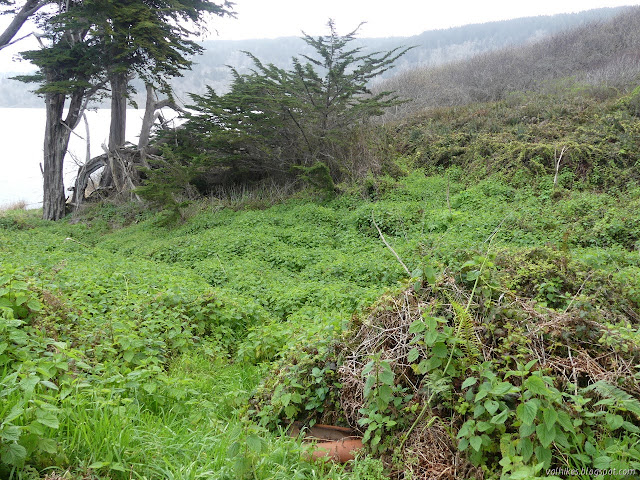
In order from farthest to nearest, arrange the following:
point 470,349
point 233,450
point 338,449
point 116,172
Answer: point 116,172
point 338,449
point 470,349
point 233,450

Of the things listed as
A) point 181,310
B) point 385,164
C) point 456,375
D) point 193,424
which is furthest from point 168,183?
point 456,375

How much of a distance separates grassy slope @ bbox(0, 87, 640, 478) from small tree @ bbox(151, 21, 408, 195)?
2093 mm

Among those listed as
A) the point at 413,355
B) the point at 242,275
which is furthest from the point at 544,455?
the point at 242,275

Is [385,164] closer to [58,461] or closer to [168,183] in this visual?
[168,183]

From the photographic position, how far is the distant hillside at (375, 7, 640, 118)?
53.5 feet

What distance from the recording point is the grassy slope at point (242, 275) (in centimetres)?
240

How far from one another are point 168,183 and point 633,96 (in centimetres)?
1440

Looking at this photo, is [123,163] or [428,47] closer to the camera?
[123,163]

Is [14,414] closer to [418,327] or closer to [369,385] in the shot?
[369,385]

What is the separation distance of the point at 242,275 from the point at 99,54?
12.9 m

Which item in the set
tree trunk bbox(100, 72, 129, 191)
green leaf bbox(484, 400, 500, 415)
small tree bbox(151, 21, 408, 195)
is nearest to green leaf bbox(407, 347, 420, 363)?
green leaf bbox(484, 400, 500, 415)

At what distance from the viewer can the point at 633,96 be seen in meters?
12.1

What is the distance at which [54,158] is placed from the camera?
1731 centimetres

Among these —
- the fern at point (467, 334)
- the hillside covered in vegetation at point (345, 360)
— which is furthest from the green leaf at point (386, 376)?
the fern at point (467, 334)
